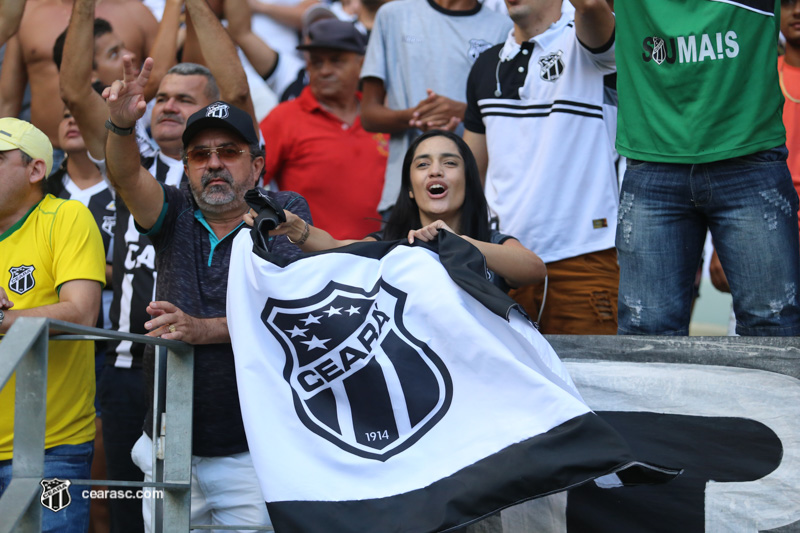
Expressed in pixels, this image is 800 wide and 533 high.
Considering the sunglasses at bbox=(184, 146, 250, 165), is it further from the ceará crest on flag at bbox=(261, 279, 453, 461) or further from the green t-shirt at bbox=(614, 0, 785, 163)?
the green t-shirt at bbox=(614, 0, 785, 163)

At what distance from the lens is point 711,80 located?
133 inches

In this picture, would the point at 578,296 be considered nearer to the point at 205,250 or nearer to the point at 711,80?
the point at 711,80

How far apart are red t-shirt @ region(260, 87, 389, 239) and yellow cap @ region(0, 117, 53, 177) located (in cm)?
164

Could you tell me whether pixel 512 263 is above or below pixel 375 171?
below

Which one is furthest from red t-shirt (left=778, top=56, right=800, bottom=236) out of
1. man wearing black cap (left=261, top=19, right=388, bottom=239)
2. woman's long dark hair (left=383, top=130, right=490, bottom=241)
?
man wearing black cap (left=261, top=19, right=388, bottom=239)

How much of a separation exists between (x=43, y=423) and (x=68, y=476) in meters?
1.04

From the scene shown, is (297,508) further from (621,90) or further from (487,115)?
(487,115)

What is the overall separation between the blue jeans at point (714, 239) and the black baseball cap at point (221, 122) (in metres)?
1.50

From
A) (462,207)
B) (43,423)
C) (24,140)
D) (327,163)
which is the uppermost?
(327,163)

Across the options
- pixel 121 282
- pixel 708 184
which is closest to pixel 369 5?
pixel 121 282

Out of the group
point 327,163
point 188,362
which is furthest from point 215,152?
point 327,163

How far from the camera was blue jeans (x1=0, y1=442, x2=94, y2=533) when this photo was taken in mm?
3264

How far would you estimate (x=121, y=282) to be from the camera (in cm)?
452

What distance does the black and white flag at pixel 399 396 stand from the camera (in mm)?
2652
